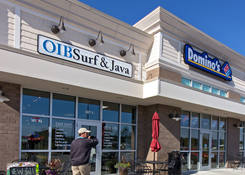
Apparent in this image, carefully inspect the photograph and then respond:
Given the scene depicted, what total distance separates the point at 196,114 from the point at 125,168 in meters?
5.71

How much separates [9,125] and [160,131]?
578 centimetres

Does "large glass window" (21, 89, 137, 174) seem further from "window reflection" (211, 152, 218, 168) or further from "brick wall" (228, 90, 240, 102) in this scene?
"brick wall" (228, 90, 240, 102)

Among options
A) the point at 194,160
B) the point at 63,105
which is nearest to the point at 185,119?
the point at 194,160

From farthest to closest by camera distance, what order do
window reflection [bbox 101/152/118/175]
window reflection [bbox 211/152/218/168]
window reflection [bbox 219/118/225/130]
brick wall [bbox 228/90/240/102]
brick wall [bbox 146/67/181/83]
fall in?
1. window reflection [bbox 219/118/225/130]
2. window reflection [bbox 211/152/218/168]
3. brick wall [bbox 228/90/240/102]
4. window reflection [bbox 101/152/118/175]
5. brick wall [bbox 146/67/181/83]

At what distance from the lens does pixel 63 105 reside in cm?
795

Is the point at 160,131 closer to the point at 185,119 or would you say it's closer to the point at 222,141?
the point at 185,119

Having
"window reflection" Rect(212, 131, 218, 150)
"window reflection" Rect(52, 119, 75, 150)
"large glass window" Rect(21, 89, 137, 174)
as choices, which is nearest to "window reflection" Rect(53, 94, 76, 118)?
"large glass window" Rect(21, 89, 137, 174)

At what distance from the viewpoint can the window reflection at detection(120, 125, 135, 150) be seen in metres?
9.42

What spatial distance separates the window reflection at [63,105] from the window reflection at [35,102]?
0.29 metres

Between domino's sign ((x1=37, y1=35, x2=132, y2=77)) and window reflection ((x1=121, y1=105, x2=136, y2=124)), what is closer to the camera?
domino's sign ((x1=37, y1=35, x2=132, y2=77))

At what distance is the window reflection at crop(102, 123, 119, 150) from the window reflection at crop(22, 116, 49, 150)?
2.33 meters

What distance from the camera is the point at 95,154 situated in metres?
8.49

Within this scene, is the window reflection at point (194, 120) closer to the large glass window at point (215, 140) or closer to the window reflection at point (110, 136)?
the large glass window at point (215, 140)

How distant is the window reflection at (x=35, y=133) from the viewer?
22.8ft
